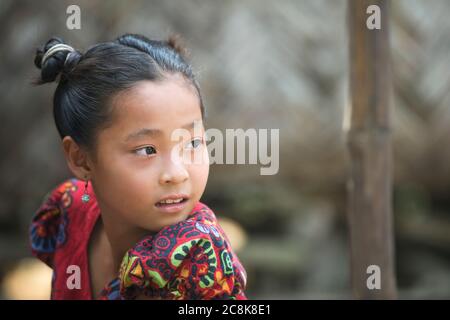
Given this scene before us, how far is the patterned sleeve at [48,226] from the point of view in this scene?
6.15 feet

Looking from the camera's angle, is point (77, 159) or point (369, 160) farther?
point (369, 160)

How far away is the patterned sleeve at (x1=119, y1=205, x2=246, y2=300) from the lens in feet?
4.43

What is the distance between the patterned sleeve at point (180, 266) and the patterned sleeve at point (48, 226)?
0.54m

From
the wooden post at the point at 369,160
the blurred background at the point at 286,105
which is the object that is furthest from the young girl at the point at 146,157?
the blurred background at the point at 286,105

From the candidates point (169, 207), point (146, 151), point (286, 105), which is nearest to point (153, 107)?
point (146, 151)

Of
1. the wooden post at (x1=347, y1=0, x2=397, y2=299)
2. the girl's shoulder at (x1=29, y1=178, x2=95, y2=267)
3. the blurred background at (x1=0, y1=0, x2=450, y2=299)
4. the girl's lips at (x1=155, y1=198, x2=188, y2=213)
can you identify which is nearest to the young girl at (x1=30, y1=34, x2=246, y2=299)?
the girl's lips at (x1=155, y1=198, x2=188, y2=213)

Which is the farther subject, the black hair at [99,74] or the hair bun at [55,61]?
the hair bun at [55,61]

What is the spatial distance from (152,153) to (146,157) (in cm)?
2

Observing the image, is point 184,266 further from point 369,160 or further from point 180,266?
point 369,160

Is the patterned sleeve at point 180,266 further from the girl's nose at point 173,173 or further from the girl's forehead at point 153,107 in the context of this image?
the girl's forehead at point 153,107

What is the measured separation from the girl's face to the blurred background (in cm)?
207

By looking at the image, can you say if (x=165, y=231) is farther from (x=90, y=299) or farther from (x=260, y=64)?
(x=260, y=64)

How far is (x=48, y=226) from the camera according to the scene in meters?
1.89
